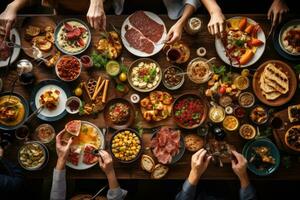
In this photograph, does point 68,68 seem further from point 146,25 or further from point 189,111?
point 189,111

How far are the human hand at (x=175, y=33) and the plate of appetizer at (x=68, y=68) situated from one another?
2.83 feet

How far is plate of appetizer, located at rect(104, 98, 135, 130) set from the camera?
118 inches

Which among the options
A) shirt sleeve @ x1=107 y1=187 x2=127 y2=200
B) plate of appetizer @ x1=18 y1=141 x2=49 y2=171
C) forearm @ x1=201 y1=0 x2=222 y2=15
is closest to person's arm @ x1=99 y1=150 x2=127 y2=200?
shirt sleeve @ x1=107 y1=187 x2=127 y2=200

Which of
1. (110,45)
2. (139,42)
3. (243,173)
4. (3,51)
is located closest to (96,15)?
(110,45)

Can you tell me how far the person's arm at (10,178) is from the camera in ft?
9.41

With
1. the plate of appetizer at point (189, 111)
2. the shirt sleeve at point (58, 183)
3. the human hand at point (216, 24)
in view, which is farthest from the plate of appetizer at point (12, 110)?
the human hand at point (216, 24)

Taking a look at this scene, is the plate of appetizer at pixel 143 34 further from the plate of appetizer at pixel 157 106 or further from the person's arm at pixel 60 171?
the person's arm at pixel 60 171

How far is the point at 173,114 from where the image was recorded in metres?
3.02

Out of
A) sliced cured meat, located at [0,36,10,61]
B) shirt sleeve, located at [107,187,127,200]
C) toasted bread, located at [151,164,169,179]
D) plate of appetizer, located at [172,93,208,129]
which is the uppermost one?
sliced cured meat, located at [0,36,10,61]

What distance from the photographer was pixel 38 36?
3166 millimetres

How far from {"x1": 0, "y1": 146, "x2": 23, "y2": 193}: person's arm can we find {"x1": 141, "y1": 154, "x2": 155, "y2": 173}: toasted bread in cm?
110

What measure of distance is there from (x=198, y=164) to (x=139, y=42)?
126 centimetres

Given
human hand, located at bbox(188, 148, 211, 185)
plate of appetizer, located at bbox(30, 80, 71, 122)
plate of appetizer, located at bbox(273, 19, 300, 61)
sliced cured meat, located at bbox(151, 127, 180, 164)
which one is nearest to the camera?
human hand, located at bbox(188, 148, 211, 185)

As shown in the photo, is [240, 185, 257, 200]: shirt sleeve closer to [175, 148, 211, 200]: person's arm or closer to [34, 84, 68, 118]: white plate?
[175, 148, 211, 200]: person's arm
